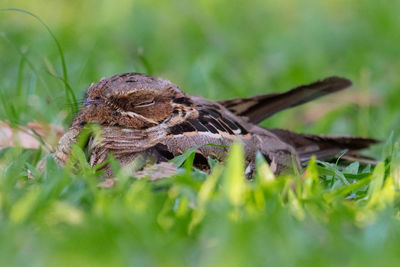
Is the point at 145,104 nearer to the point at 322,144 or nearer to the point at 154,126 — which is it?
the point at 154,126

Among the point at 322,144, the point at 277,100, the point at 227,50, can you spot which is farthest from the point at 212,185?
the point at 227,50

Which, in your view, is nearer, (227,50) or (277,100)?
(277,100)

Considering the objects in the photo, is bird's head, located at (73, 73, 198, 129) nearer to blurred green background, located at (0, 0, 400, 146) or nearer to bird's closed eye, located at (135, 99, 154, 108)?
bird's closed eye, located at (135, 99, 154, 108)

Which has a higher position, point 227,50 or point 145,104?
point 227,50

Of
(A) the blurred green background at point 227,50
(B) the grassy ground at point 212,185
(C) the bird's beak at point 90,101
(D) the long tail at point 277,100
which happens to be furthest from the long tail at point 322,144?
(C) the bird's beak at point 90,101

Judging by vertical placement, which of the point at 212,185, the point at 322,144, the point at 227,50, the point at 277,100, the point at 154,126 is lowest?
the point at 212,185

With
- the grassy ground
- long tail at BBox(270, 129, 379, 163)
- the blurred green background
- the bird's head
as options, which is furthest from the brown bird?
the blurred green background

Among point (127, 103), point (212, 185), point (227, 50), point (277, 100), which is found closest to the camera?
point (212, 185)
